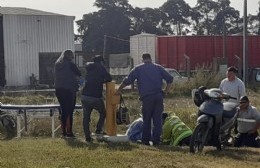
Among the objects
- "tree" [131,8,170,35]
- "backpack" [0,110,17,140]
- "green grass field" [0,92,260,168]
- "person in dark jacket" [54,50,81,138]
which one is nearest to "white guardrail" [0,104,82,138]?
"backpack" [0,110,17,140]

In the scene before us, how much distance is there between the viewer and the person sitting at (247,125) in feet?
39.3

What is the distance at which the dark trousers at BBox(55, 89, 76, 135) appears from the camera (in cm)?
1303

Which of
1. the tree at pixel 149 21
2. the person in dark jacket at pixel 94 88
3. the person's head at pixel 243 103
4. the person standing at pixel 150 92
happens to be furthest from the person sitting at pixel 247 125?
the tree at pixel 149 21

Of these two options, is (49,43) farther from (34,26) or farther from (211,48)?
(211,48)

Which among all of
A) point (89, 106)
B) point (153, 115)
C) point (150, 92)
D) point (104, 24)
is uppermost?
point (104, 24)

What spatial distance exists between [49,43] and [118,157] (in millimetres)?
36530

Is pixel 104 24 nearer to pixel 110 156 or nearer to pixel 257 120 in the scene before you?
pixel 257 120

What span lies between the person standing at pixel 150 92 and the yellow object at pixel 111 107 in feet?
2.35

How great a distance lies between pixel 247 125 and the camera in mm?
12062

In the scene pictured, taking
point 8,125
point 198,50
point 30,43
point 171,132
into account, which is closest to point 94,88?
point 171,132

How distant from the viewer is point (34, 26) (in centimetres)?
4550

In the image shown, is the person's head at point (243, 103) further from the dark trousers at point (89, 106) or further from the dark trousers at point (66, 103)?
the dark trousers at point (66, 103)

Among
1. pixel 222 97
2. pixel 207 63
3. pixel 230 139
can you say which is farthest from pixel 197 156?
pixel 207 63

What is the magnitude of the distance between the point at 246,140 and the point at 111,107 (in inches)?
106
